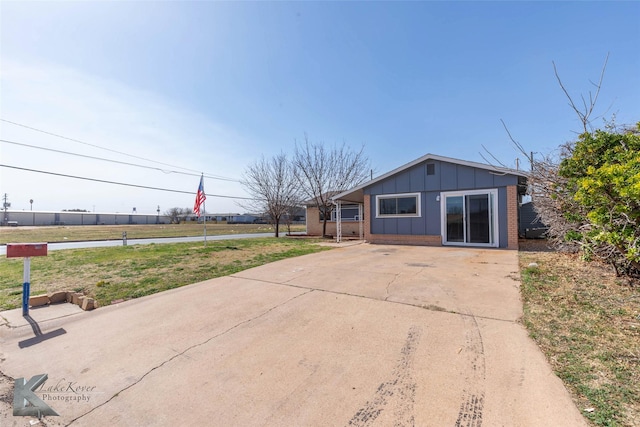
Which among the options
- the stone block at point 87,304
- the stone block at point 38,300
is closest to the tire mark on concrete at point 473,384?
the stone block at point 87,304

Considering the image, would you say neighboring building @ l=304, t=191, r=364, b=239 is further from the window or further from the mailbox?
the mailbox

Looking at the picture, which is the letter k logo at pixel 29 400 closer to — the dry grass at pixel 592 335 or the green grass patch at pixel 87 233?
the dry grass at pixel 592 335

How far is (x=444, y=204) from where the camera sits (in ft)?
38.0

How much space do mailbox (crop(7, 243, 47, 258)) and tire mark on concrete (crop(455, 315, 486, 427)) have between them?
19.0 ft

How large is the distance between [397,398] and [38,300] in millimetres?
5997

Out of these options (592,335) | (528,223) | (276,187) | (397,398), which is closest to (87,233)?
(276,187)

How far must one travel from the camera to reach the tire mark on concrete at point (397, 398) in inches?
74.9

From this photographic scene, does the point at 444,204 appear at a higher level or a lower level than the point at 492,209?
higher

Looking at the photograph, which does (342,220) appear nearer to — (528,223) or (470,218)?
(470,218)

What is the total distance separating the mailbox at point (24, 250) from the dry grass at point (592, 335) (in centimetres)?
672

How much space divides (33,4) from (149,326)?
8.48m

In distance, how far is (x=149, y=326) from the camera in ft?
12.4

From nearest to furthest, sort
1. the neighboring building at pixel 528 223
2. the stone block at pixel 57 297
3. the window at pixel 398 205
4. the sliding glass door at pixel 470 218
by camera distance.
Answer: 1. the stone block at pixel 57 297
2. the sliding glass door at pixel 470 218
3. the window at pixel 398 205
4. the neighboring building at pixel 528 223

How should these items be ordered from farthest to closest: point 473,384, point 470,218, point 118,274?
point 470,218
point 118,274
point 473,384
